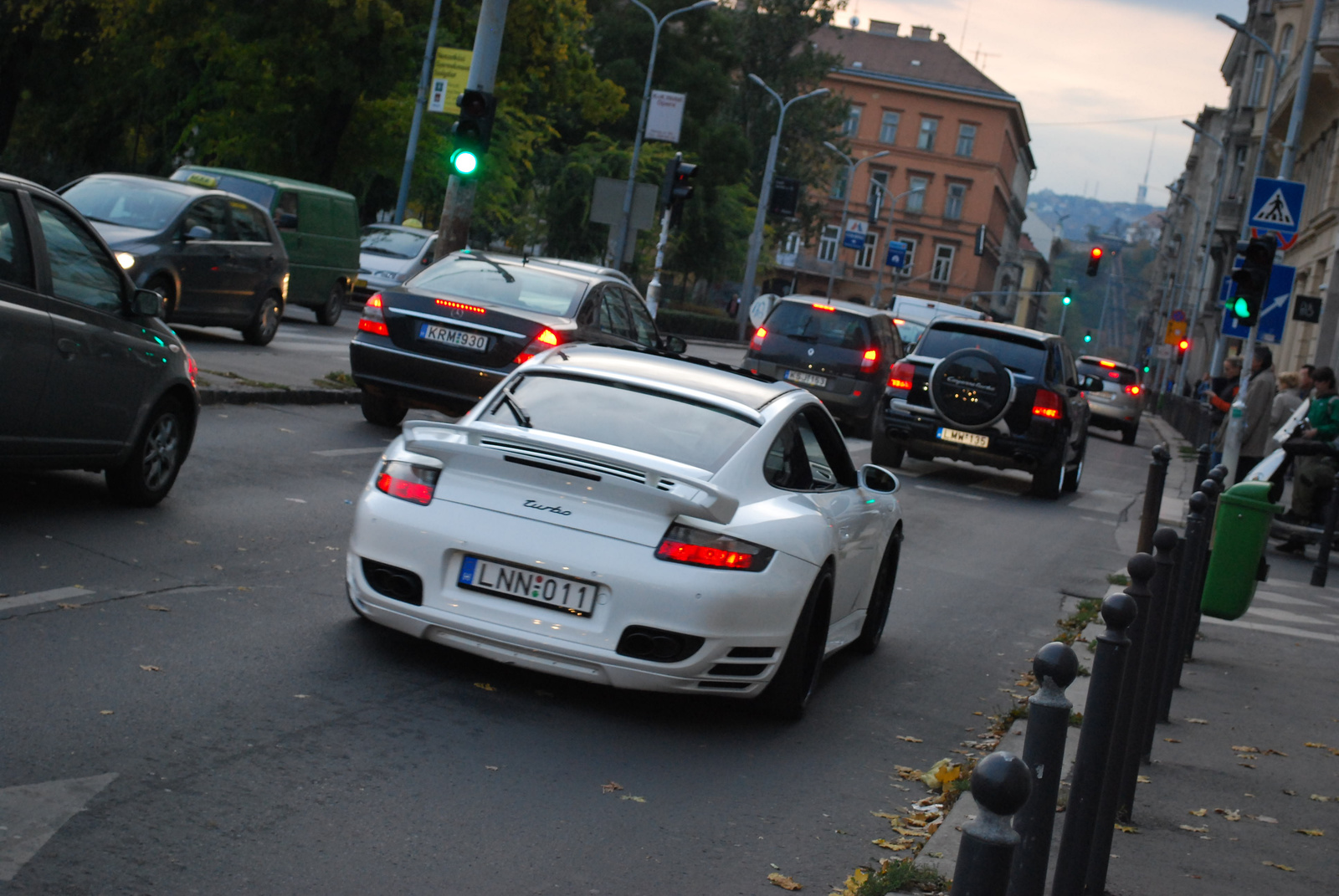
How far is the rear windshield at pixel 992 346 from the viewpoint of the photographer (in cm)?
1794

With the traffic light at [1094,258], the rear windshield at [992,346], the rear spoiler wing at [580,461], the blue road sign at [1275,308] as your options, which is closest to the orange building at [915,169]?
the traffic light at [1094,258]

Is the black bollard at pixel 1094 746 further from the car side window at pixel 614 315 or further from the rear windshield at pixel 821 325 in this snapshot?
the rear windshield at pixel 821 325

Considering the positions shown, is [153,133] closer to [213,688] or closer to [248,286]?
[248,286]

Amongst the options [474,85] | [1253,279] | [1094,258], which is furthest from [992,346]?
[1094,258]

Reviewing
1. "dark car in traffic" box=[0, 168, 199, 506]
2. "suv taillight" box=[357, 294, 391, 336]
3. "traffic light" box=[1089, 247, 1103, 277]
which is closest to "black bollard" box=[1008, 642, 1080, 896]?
"dark car in traffic" box=[0, 168, 199, 506]

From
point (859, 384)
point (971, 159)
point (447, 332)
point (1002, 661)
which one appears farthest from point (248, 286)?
point (971, 159)

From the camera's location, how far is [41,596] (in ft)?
21.3

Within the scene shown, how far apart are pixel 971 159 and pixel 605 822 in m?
103

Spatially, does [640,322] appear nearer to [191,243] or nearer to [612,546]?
[191,243]

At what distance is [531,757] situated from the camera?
5.36 metres

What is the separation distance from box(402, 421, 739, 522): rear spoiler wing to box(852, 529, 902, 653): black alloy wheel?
7.14ft

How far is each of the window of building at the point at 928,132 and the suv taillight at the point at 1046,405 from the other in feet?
292

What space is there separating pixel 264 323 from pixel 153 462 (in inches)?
448

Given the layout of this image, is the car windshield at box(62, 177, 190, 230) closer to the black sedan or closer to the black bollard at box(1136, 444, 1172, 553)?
the black sedan
